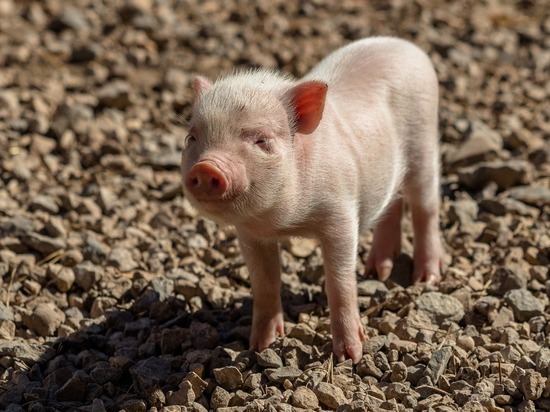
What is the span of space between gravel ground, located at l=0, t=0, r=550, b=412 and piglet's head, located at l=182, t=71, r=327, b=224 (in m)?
0.84

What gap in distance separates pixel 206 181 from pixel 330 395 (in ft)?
3.49

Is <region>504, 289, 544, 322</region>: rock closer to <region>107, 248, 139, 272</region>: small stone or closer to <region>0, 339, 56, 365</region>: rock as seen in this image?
<region>107, 248, 139, 272</region>: small stone

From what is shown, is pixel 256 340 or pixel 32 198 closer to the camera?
pixel 256 340

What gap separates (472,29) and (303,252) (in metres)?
4.06

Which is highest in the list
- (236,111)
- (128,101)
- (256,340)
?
(236,111)

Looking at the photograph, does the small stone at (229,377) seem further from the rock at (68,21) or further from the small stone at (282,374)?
the rock at (68,21)

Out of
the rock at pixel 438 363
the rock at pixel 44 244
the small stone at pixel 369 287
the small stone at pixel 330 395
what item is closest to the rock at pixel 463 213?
the small stone at pixel 369 287

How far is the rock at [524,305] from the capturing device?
195 inches

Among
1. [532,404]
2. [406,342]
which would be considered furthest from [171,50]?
[532,404]

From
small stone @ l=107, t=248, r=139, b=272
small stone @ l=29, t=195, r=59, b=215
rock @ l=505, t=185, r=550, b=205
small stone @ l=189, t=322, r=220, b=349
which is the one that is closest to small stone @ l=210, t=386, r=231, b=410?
small stone @ l=189, t=322, r=220, b=349

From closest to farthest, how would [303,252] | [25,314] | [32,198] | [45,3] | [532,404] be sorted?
[532,404], [25,314], [303,252], [32,198], [45,3]

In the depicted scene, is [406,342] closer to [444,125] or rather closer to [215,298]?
[215,298]

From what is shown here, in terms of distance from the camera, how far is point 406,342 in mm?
4707

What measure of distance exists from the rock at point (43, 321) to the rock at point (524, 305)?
234 centimetres
